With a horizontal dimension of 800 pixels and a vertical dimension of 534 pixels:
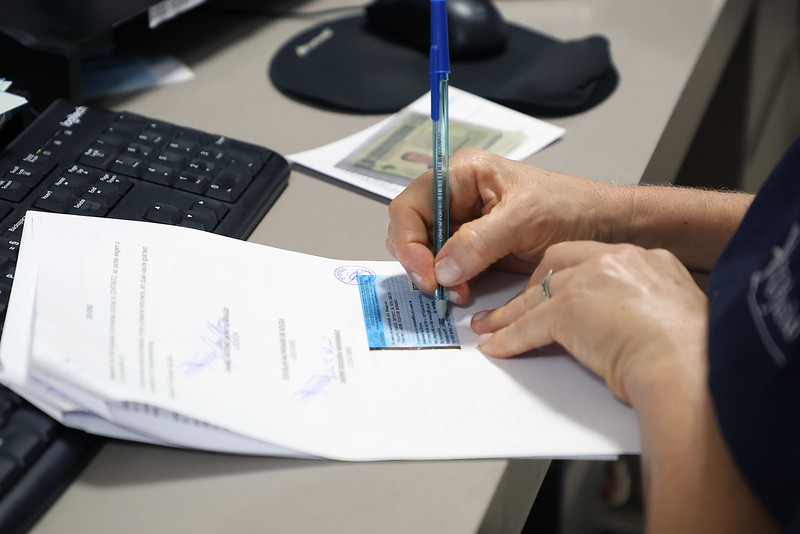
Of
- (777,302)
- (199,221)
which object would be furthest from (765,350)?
(199,221)

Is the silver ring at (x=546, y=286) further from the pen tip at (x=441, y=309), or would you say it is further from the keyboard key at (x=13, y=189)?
the keyboard key at (x=13, y=189)

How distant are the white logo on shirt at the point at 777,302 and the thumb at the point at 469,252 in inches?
6.8

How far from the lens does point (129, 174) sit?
60cm

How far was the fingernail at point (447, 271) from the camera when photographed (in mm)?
526

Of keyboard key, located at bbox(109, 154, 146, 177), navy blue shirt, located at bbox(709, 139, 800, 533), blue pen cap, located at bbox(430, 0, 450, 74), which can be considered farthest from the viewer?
keyboard key, located at bbox(109, 154, 146, 177)

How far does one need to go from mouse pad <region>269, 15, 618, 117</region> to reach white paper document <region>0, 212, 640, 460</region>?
30 cm

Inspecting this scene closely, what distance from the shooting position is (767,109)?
1.38 meters

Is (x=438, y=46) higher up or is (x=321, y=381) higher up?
(x=438, y=46)

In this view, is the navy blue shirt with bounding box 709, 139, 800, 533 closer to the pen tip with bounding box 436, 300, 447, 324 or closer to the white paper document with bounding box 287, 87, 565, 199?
the pen tip with bounding box 436, 300, 447, 324

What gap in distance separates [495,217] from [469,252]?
40 millimetres

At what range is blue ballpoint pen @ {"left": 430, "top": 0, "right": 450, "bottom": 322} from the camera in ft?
1.64

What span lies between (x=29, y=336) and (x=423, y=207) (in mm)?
275

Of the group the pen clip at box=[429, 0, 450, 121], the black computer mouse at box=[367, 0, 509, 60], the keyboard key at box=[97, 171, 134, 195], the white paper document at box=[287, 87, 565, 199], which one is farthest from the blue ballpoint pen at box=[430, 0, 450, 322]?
the black computer mouse at box=[367, 0, 509, 60]

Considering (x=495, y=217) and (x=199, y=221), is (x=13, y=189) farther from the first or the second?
(x=495, y=217)
